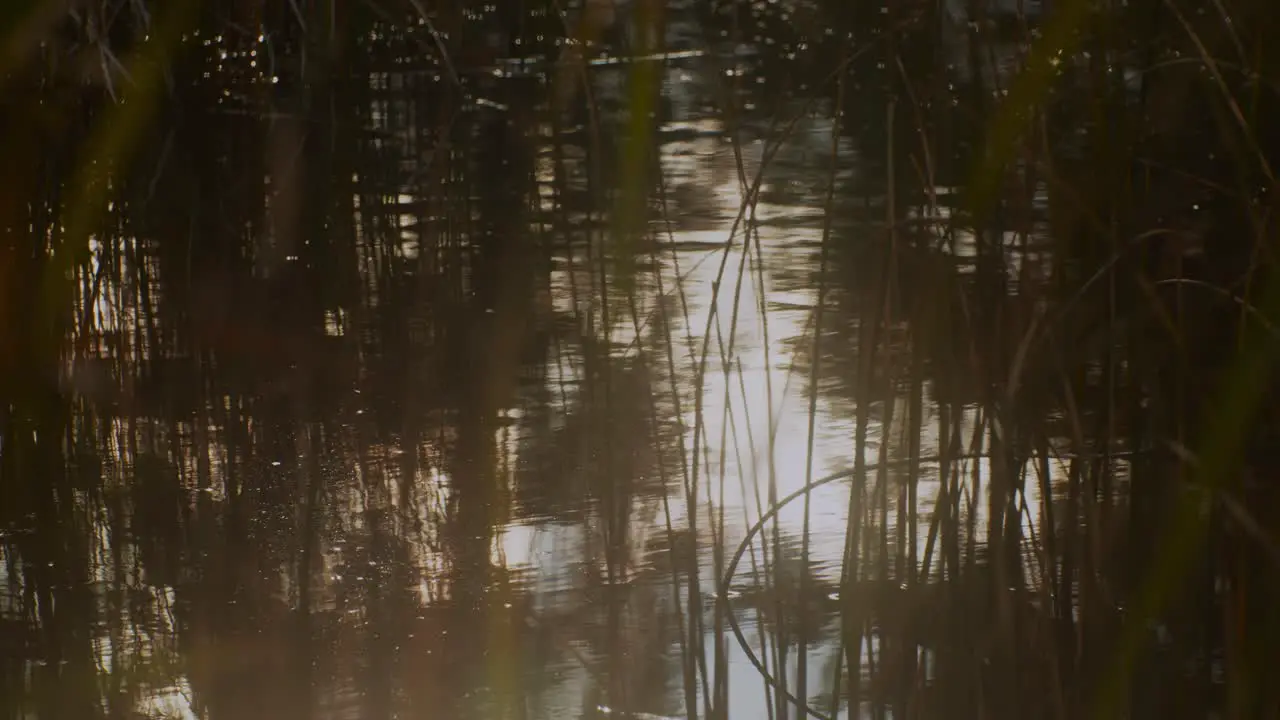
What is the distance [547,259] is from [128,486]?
3.82 feet

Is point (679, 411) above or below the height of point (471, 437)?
above

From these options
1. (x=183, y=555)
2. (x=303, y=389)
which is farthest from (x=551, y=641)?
(x=303, y=389)

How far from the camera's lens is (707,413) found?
247 centimetres

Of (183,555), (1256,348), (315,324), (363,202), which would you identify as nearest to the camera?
(1256,348)

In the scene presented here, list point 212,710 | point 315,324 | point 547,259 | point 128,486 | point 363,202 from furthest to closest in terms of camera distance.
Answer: point 363,202 < point 547,259 < point 315,324 < point 128,486 < point 212,710

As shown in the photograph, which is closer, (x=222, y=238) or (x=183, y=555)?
(x=183, y=555)

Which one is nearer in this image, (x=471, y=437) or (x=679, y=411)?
(x=679, y=411)

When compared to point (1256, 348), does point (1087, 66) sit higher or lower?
higher

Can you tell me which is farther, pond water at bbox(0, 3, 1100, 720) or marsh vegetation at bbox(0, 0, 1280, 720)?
pond water at bbox(0, 3, 1100, 720)

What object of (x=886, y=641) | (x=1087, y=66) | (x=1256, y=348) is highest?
(x=1087, y=66)

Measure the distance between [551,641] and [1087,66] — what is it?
0.74m

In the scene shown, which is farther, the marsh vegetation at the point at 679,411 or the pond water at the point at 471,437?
the pond water at the point at 471,437

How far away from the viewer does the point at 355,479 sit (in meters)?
2.24

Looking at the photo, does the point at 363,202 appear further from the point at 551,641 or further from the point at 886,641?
the point at 886,641
